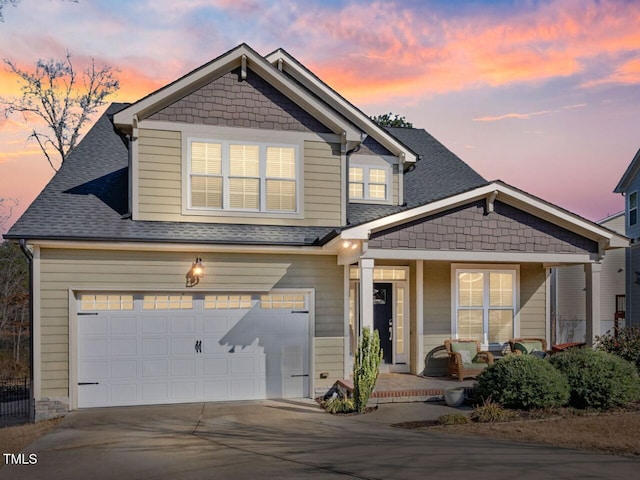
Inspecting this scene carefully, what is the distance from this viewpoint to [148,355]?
1000 cm

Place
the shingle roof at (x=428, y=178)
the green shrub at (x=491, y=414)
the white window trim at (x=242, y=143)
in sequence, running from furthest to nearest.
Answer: the shingle roof at (x=428, y=178), the white window trim at (x=242, y=143), the green shrub at (x=491, y=414)

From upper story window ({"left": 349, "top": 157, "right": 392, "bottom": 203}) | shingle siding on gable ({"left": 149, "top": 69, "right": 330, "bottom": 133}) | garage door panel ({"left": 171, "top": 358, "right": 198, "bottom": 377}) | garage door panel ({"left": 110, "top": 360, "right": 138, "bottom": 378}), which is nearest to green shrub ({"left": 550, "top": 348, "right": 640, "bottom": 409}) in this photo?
upper story window ({"left": 349, "top": 157, "right": 392, "bottom": 203})

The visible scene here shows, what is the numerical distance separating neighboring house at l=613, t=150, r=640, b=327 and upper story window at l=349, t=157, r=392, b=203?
13.6m

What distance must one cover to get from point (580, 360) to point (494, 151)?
1383 cm

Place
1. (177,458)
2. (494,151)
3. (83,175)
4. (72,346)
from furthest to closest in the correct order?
(494,151), (83,175), (72,346), (177,458)

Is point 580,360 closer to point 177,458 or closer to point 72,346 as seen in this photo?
point 177,458

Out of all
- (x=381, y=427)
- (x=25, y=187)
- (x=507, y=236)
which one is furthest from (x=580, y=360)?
(x=25, y=187)

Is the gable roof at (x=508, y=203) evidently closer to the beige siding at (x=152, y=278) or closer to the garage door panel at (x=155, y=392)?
the beige siding at (x=152, y=278)

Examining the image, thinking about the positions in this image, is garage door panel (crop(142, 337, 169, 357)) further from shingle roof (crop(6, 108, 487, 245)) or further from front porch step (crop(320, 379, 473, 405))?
front porch step (crop(320, 379, 473, 405))

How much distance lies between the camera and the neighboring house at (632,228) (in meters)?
20.8

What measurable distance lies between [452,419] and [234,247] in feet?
17.1

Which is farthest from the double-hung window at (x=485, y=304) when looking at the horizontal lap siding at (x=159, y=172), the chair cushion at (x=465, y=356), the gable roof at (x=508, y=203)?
the horizontal lap siding at (x=159, y=172)

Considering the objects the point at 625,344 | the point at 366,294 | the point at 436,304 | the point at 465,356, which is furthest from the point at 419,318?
the point at 625,344

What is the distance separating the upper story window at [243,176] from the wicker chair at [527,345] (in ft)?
21.1
